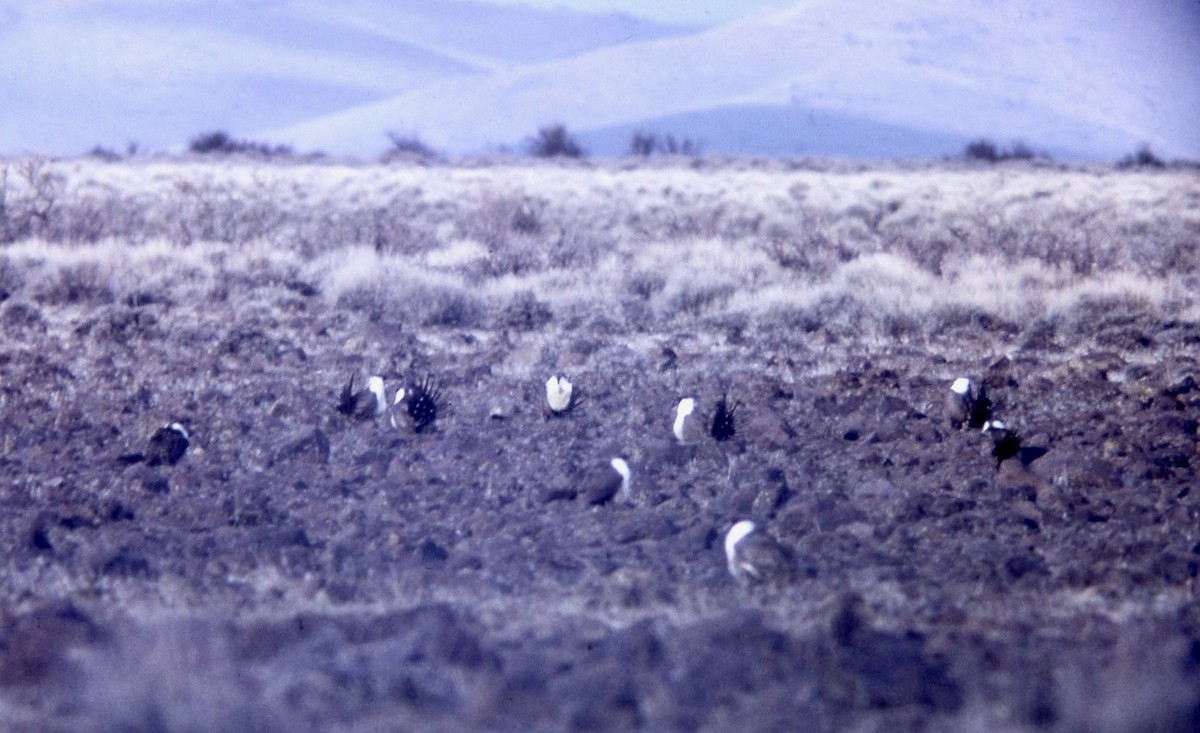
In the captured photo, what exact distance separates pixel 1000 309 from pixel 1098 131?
79.3 metres

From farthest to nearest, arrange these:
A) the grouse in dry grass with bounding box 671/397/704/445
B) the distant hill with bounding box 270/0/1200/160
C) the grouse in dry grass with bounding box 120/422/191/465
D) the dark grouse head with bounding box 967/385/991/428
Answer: the distant hill with bounding box 270/0/1200/160 < the dark grouse head with bounding box 967/385/991/428 < the grouse in dry grass with bounding box 671/397/704/445 < the grouse in dry grass with bounding box 120/422/191/465

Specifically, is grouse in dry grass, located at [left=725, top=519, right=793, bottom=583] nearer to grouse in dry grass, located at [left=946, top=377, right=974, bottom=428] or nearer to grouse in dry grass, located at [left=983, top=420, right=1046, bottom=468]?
grouse in dry grass, located at [left=983, top=420, right=1046, bottom=468]

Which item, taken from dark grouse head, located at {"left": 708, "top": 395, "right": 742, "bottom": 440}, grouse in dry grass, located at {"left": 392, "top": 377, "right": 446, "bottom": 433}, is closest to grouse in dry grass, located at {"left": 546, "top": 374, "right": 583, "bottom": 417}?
grouse in dry grass, located at {"left": 392, "top": 377, "right": 446, "bottom": 433}

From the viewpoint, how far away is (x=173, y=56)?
15262 cm

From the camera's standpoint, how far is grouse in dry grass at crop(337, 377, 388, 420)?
354 inches

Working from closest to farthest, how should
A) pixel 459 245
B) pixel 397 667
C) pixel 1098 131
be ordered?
1. pixel 397 667
2. pixel 459 245
3. pixel 1098 131

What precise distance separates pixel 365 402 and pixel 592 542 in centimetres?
313

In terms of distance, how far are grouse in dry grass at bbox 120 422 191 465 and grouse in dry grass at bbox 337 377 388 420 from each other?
4.23 feet

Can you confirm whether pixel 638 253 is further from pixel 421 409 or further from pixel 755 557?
pixel 755 557

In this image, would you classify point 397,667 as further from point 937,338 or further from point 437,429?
point 937,338

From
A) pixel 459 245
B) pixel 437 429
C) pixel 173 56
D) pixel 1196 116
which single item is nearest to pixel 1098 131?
pixel 1196 116

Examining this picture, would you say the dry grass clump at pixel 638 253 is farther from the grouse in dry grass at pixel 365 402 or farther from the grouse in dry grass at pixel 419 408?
the grouse in dry grass at pixel 419 408

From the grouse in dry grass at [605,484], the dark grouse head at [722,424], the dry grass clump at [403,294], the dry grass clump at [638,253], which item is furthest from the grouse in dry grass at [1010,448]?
the dry grass clump at [403,294]

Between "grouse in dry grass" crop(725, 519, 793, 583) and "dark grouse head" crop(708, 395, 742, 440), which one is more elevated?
"dark grouse head" crop(708, 395, 742, 440)
